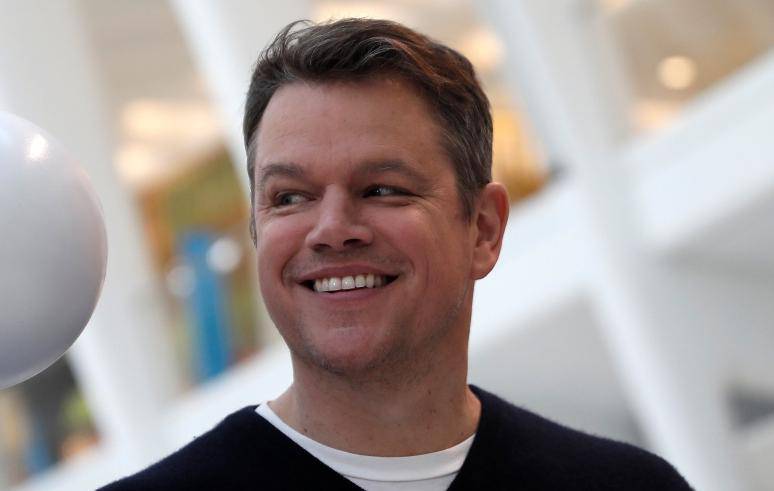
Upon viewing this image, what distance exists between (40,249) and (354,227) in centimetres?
38

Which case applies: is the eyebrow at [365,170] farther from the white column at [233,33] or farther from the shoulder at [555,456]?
the white column at [233,33]

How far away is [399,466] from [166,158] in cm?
1127

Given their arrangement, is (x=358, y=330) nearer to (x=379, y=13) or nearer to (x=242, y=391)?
(x=242, y=391)

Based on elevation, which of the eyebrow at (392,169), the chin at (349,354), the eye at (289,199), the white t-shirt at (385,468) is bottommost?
the white t-shirt at (385,468)

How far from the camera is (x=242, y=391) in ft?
29.2

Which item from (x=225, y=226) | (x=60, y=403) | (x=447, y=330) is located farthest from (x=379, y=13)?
(x=447, y=330)

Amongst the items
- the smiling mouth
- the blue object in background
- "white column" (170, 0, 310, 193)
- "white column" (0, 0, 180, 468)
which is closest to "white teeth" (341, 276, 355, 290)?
the smiling mouth

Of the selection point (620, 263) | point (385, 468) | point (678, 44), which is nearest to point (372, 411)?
point (385, 468)

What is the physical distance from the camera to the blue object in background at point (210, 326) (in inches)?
369

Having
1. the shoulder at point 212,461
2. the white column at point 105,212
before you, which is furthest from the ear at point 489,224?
the white column at point 105,212

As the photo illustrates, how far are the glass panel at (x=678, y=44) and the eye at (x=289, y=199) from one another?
4932mm

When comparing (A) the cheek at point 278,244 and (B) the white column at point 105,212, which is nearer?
(A) the cheek at point 278,244

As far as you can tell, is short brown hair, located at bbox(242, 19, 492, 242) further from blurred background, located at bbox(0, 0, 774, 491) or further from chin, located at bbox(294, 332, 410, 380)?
blurred background, located at bbox(0, 0, 774, 491)

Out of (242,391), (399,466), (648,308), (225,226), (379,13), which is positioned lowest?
(242,391)
